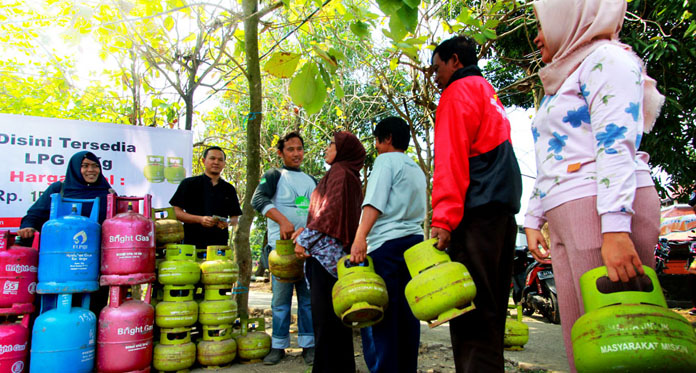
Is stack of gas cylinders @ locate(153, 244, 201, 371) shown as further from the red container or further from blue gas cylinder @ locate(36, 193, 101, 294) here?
the red container

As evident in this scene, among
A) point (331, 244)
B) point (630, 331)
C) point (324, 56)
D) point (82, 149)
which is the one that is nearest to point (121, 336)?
point (331, 244)

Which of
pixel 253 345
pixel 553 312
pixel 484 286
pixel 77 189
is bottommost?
pixel 553 312

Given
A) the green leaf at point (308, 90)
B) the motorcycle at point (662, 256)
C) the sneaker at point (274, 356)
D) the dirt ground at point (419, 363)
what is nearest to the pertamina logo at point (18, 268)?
the dirt ground at point (419, 363)

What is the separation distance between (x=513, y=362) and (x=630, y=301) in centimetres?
294

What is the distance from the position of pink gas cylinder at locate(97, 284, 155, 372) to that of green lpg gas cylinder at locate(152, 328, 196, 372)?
0.15 meters

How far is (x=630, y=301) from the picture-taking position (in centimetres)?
136

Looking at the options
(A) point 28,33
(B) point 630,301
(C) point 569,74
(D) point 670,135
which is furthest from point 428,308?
(A) point 28,33

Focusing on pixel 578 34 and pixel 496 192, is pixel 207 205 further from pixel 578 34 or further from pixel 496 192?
pixel 578 34

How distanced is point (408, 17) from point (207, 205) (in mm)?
3477

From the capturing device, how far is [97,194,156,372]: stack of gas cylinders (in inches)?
136

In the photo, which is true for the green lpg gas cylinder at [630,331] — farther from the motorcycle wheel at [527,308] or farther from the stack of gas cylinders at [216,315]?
the motorcycle wheel at [527,308]

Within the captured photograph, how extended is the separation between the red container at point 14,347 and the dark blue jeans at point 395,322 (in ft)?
8.69

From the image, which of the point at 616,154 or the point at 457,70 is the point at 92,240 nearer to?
the point at 457,70

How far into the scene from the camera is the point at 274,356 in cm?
414
